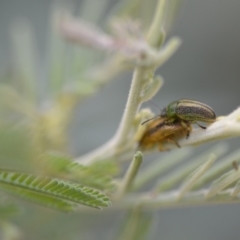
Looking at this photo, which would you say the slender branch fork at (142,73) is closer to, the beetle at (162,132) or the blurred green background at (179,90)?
the beetle at (162,132)

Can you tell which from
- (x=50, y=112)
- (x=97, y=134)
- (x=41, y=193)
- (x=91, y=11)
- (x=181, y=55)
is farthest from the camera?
(x=181, y=55)

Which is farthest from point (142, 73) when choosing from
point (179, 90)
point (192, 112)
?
point (179, 90)

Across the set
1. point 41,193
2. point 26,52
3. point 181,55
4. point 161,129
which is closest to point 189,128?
point 161,129

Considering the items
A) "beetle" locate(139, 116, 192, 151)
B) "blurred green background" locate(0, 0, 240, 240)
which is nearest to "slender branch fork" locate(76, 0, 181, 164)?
"beetle" locate(139, 116, 192, 151)

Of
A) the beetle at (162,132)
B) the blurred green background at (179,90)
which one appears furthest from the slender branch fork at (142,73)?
the blurred green background at (179,90)

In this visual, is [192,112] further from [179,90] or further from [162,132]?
[179,90]

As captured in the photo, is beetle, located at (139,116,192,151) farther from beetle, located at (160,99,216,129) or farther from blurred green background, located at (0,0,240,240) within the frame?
blurred green background, located at (0,0,240,240)

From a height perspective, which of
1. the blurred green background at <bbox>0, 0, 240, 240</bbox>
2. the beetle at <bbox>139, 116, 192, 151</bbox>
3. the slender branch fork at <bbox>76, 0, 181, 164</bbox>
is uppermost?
the blurred green background at <bbox>0, 0, 240, 240</bbox>

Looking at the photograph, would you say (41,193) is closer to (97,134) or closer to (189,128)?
(189,128)
